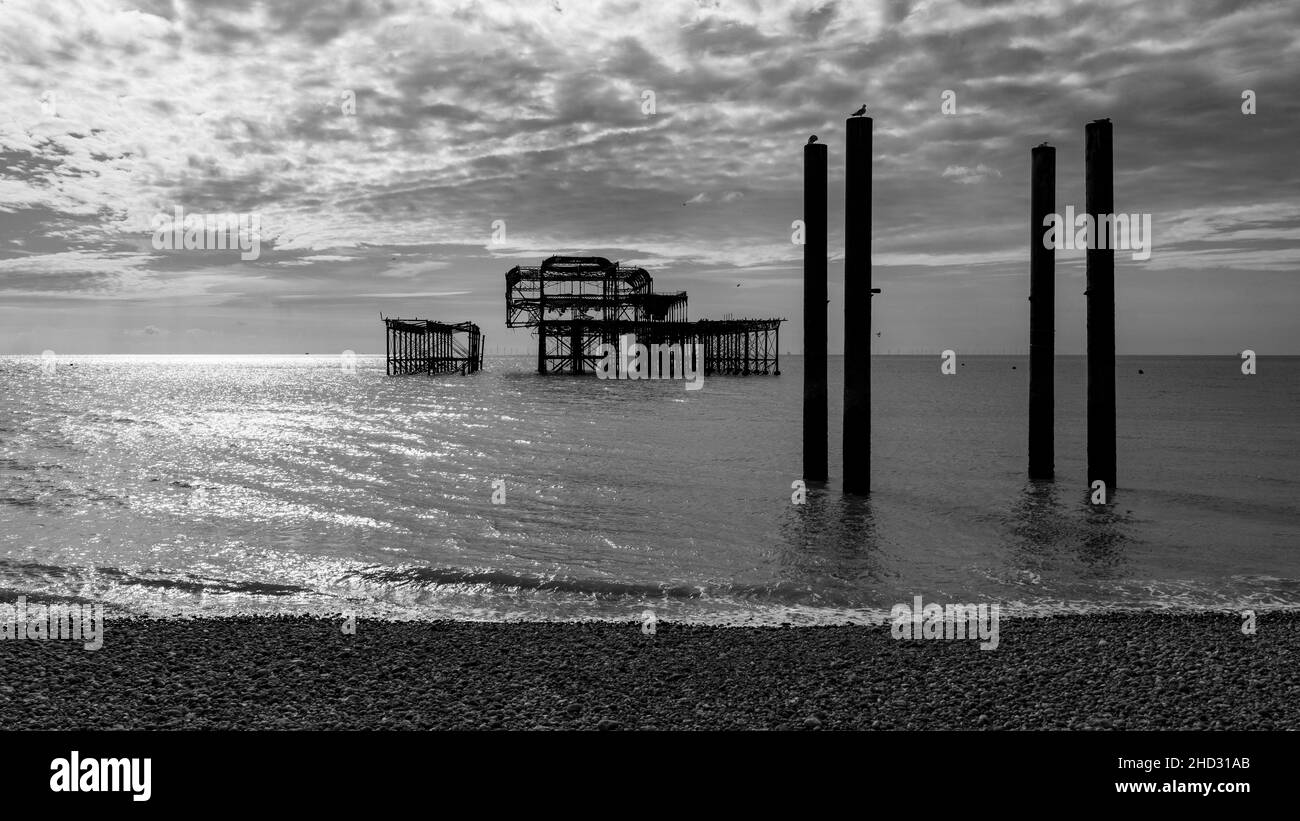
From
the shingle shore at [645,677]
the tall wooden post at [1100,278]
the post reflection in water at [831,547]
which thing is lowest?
the post reflection in water at [831,547]

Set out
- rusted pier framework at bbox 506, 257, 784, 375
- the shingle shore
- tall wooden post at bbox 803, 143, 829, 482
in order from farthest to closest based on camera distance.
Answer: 1. rusted pier framework at bbox 506, 257, 784, 375
2. tall wooden post at bbox 803, 143, 829, 482
3. the shingle shore

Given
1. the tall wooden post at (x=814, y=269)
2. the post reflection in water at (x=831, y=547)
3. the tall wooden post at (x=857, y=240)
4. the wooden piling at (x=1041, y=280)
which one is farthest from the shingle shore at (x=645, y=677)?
the wooden piling at (x=1041, y=280)

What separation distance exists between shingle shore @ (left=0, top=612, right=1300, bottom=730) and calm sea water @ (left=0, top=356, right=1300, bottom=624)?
4.64 feet

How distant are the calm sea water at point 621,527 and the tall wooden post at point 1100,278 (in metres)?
1.90

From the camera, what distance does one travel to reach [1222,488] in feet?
57.0

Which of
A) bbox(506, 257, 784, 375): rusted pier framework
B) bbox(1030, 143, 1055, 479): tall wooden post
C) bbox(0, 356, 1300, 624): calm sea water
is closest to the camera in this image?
bbox(0, 356, 1300, 624): calm sea water

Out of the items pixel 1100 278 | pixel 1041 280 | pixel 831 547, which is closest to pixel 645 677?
pixel 831 547

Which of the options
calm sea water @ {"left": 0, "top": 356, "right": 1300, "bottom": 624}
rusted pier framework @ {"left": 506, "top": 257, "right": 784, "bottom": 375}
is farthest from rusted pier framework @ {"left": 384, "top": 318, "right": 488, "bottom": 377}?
calm sea water @ {"left": 0, "top": 356, "right": 1300, "bottom": 624}

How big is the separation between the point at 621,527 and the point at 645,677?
6.86 meters

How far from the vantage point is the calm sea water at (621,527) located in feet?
30.9

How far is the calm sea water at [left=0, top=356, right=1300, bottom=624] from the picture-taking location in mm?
9414

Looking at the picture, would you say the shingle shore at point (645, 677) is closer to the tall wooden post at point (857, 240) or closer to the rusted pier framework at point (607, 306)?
the tall wooden post at point (857, 240)

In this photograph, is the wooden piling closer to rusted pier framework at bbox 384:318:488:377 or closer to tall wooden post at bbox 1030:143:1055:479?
tall wooden post at bbox 1030:143:1055:479
